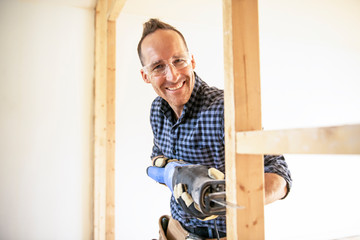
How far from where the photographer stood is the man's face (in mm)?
1311

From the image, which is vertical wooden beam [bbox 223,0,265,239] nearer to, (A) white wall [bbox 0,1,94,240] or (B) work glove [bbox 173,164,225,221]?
(B) work glove [bbox 173,164,225,221]

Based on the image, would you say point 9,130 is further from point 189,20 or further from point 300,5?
point 300,5

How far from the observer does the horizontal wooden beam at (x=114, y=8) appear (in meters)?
2.00

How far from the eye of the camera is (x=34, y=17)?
101 inches

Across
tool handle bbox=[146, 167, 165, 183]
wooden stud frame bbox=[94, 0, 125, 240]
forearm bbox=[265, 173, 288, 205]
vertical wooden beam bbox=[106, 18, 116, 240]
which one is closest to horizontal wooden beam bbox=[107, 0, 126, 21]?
wooden stud frame bbox=[94, 0, 125, 240]

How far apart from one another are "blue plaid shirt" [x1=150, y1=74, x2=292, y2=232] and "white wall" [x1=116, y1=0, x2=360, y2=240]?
1459 mm

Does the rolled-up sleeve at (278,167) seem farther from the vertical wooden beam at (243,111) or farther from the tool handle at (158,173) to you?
the tool handle at (158,173)

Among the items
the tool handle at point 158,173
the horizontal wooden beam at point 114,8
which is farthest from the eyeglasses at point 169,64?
the horizontal wooden beam at point 114,8

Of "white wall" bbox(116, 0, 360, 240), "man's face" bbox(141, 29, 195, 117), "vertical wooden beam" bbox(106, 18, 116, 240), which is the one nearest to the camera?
"man's face" bbox(141, 29, 195, 117)

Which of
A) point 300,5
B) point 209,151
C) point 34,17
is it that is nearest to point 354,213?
point 300,5

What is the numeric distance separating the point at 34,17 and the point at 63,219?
6.20ft

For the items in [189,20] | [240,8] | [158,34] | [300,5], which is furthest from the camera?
[189,20]

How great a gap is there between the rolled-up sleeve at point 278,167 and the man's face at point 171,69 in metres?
0.49

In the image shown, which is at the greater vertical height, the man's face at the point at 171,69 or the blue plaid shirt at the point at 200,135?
the man's face at the point at 171,69
